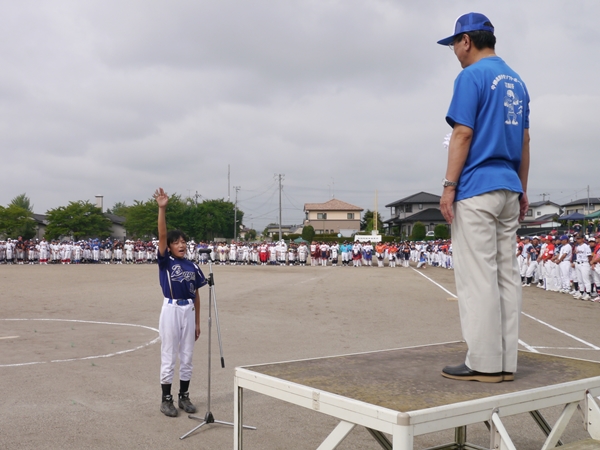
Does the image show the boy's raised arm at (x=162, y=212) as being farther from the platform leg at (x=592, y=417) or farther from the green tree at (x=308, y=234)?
the green tree at (x=308, y=234)

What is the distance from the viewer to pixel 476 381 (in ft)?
12.6

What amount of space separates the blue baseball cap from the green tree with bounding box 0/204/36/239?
7611cm

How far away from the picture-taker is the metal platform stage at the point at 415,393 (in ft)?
10.0

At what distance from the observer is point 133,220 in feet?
269

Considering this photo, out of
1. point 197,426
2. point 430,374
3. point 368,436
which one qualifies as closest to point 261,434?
point 197,426

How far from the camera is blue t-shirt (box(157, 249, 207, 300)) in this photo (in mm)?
6363

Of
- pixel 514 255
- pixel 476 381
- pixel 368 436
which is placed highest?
pixel 514 255

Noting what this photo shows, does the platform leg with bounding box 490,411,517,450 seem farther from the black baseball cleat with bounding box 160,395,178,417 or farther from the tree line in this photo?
the tree line

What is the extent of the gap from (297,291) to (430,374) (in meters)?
17.5

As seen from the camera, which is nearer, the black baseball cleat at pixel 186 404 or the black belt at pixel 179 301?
the black baseball cleat at pixel 186 404

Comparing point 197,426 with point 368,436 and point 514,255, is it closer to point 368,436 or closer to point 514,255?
point 368,436

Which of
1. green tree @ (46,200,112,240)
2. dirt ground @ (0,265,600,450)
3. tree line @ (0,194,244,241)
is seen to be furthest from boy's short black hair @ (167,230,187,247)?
green tree @ (46,200,112,240)

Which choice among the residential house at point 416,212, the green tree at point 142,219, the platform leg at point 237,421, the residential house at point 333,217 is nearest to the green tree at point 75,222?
the green tree at point 142,219

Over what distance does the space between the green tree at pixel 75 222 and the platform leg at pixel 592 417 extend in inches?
2869
